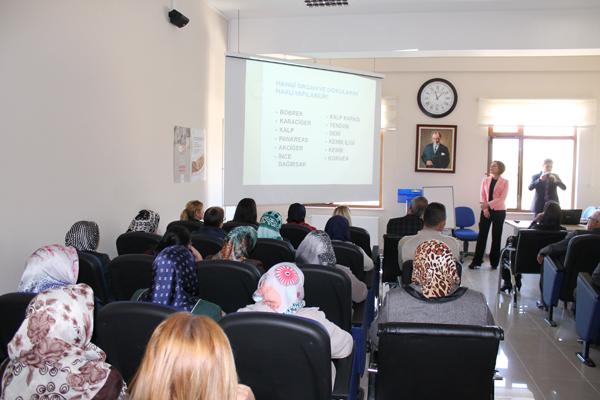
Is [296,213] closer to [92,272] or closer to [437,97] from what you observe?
[92,272]

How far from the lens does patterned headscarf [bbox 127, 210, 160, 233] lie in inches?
175

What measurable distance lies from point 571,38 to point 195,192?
202 inches

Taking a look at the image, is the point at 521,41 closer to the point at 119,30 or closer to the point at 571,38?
the point at 571,38

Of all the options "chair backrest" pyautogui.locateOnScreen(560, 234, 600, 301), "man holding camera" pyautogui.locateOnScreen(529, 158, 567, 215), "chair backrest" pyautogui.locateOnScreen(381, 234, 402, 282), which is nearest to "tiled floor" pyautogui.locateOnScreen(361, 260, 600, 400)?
"chair backrest" pyautogui.locateOnScreen(560, 234, 600, 301)

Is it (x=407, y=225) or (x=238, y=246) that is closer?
(x=238, y=246)

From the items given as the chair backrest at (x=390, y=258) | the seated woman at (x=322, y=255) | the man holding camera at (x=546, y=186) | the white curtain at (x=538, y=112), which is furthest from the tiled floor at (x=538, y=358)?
the white curtain at (x=538, y=112)

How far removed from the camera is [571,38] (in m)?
6.43

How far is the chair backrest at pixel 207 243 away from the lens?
3.78m

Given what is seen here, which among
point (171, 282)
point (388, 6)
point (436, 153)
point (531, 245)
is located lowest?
point (531, 245)

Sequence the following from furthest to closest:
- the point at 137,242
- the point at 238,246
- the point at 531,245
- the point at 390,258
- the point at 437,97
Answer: the point at 437,97, the point at 531,245, the point at 390,258, the point at 137,242, the point at 238,246

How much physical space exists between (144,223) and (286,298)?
2672 millimetres

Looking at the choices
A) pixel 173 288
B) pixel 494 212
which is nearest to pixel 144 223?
pixel 173 288

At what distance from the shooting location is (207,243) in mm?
3809

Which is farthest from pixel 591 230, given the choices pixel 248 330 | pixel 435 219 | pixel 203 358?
pixel 203 358
